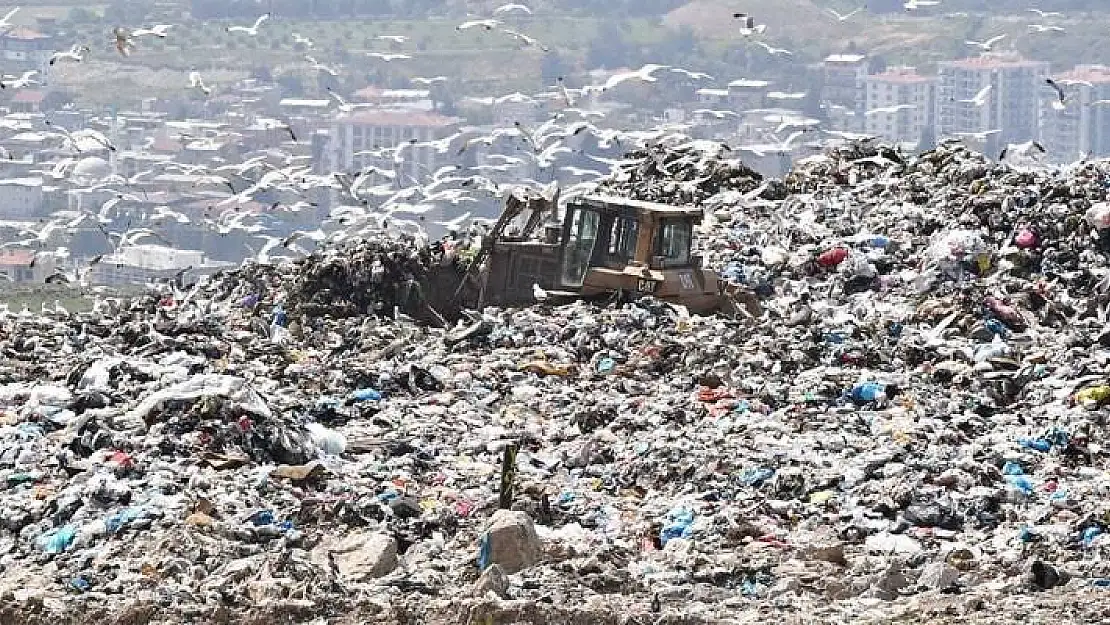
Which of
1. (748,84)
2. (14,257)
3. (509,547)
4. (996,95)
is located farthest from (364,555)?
(996,95)

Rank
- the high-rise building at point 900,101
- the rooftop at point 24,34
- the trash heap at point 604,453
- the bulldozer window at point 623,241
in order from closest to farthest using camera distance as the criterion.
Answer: the trash heap at point 604,453, the bulldozer window at point 623,241, the high-rise building at point 900,101, the rooftop at point 24,34

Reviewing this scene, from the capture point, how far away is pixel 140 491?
9.78m

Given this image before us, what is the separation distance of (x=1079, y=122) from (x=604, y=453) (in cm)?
6230

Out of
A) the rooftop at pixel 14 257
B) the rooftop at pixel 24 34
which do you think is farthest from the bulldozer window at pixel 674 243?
the rooftop at pixel 24 34

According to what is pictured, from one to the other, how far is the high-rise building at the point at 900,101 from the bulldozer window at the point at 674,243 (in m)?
50.3

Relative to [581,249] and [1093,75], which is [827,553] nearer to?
[581,249]

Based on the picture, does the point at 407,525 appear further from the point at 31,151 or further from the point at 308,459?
the point at 31,151

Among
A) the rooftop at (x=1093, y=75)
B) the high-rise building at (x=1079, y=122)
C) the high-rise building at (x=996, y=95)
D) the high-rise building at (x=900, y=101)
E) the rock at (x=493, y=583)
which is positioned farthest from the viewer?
the high-rise building at (x=996, y=95)

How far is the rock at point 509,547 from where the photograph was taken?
8.77 m

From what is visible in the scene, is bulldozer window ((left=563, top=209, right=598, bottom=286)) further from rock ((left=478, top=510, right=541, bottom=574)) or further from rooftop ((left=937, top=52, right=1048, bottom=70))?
rooftop ((left=937, top=52, right=1048, bottom=70))

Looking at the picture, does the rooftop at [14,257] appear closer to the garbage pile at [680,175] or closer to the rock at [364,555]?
the garbage pile at [680,175]

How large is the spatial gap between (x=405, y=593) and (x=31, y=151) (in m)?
55.6

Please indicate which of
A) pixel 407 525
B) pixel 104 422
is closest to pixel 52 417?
pixel 104 422

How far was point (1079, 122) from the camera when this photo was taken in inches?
2776
